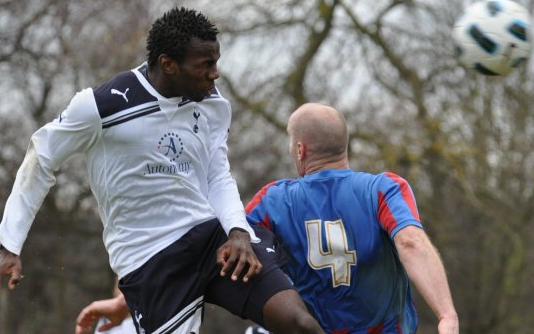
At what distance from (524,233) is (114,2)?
8.10m

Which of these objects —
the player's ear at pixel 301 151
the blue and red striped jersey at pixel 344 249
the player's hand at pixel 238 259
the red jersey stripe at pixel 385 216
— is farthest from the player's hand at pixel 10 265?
the red jersey stripe at pixel 385 216

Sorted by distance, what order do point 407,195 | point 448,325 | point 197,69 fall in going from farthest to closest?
point 407,195 < point 197,69 < point 448,325

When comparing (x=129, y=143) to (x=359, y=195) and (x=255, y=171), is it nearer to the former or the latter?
(x=359, y=195)

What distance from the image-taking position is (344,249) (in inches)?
195

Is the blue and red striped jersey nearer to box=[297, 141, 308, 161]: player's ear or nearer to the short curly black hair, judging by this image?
box=[297, 141, 308, 161]: player's ear

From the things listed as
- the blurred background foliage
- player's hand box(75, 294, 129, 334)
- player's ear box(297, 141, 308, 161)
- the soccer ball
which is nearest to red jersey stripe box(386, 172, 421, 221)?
player's ear box(297, 141, 308, 161)

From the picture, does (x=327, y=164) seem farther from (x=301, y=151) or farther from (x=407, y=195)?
(x=407, y=195)

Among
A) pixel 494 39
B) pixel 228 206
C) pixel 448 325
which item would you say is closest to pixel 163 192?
pixel 228 206

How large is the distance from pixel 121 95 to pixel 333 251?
1223mm

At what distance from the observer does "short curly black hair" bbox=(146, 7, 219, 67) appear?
4.72 m

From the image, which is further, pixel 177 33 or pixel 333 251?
pixel 333 251

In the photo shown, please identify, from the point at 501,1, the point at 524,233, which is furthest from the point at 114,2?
the point at 501,1

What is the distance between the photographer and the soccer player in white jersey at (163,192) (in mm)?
4641

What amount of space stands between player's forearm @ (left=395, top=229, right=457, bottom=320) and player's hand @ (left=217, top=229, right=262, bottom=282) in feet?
2.11
